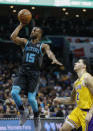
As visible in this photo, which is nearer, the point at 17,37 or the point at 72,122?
the point at 72,122

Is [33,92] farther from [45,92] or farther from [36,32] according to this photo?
[45,92]

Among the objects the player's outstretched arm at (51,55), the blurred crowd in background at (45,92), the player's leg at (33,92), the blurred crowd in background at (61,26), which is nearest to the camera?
the player's outstretched arm at (51,55)

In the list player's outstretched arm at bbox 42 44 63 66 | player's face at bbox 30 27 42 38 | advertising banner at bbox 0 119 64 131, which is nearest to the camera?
player's outstretched arm at bbox 42 44 63 66

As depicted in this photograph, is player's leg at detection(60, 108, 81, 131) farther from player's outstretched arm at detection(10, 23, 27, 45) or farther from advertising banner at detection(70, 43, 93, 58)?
advertising banner at detection(70, 43, 93, 58)

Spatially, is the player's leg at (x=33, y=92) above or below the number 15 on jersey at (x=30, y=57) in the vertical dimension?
below

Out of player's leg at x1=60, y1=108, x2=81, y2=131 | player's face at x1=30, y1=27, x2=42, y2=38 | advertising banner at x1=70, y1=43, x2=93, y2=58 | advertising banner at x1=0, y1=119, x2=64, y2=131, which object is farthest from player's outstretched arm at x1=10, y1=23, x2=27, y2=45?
advertising banner at x1=70, y1=43, x2=93, y2=58

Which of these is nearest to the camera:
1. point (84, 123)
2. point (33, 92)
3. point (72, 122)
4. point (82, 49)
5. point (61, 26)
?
point (84, 123)

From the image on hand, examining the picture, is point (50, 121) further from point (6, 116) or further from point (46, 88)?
point (46, 88)

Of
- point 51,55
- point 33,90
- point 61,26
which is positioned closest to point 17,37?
point 51,55

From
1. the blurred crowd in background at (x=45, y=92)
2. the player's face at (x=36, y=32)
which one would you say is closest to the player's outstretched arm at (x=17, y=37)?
the player's face at (x=36, y=32)

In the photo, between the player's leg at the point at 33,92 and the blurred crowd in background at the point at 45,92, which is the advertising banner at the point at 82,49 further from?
the player's leg at the point at 33,92

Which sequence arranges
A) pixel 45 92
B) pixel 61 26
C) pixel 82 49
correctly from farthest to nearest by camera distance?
pixel 61 26, pixel 82 49, pixel 45 92

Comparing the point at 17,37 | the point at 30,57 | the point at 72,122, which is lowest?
the point at 72,122

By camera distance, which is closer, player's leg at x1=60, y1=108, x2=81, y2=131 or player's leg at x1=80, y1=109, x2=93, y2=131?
player's leg at x1=80, y1=109, x2=93, y2=131
